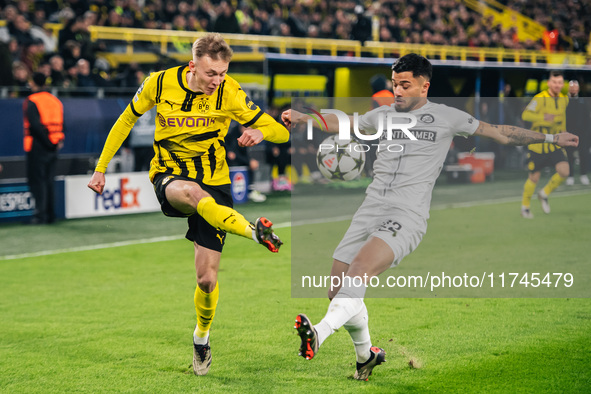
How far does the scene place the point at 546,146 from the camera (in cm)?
948

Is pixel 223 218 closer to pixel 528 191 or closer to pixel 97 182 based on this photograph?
pixel 97 182

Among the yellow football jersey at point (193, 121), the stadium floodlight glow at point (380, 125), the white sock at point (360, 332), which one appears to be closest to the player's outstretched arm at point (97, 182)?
the yellow football jersey at point (193, 121)

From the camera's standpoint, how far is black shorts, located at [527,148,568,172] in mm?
10789

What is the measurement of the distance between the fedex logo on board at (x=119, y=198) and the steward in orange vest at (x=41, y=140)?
892 millimetres

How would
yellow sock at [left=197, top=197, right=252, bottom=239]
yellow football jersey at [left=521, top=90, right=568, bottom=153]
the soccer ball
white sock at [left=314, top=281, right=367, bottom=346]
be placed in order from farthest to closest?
yellow football jersey at [left=521, top=90, right=568, bottom=153]
the soccer ball
yellow sock at [left=197, top=197, right=252, bottom=239]
white sock at [left=314, top=281, right=367, bottom=346]

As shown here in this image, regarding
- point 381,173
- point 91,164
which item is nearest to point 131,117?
point 381,173

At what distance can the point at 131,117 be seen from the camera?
5.19 metres

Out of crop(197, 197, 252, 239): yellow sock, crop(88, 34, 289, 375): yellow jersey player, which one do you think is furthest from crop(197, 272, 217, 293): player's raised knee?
crop(197, 197, 252, 239): yellow sock

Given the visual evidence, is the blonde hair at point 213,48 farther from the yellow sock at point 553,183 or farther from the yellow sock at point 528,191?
the yellow sock at point 528,191

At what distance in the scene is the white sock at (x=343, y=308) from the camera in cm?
406

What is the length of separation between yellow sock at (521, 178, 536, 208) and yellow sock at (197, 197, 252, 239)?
818 cm

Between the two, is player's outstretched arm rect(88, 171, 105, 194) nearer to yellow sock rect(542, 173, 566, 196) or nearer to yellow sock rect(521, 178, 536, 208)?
yellow sock rect(542, 173, 566, 196)

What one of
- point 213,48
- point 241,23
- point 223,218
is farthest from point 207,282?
point 241,23

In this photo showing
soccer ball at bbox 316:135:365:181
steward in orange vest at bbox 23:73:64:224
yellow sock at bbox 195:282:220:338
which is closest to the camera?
yellow sock at bbox 195:282:220:338
